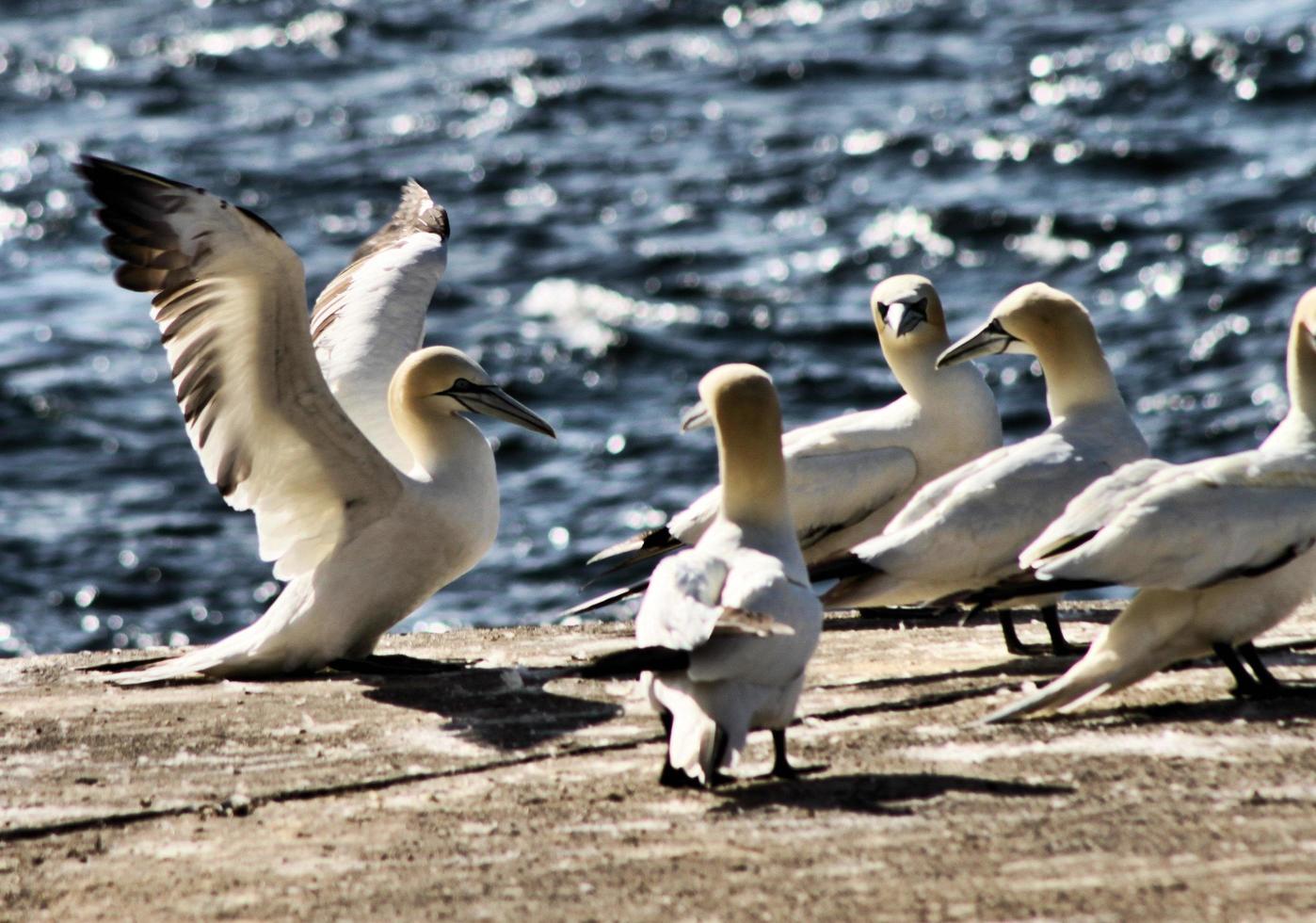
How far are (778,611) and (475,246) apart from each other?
2014cm

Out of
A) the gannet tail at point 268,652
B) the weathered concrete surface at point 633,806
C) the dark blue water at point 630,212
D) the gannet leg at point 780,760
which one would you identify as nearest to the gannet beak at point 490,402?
the gannet tail at point 268,652

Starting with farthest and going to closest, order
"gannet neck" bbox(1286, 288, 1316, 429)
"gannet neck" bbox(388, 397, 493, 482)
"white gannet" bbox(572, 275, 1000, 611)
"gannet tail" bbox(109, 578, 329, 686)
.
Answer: "white gannet" bbox(572, 275, 1000, 611) < "gannet neck" bbox(388, 397, 493, 482) < "gannet tail" bbox(109, 578, 329, 686) < "gannet neck" bbox(1286, 288, 1316, 429)

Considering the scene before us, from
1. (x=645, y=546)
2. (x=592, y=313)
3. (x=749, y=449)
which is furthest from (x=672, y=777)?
(x=592, y=313)

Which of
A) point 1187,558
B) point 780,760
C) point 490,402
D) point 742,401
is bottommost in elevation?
point 780,760

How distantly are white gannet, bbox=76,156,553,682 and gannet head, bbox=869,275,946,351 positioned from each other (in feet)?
5.03

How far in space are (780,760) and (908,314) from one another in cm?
335

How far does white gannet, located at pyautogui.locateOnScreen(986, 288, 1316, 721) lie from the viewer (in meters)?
5.79

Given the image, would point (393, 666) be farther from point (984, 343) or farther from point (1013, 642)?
point (984, 343)

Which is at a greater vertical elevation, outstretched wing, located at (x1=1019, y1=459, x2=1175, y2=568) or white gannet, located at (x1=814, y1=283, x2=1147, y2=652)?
outstretched wing, located at (x1=1019, y1=459, x2=1175, y2=568)

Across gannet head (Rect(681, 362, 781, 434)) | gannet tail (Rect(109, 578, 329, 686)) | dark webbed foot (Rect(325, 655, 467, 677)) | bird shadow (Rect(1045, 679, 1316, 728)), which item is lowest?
dark webbed foot (Rect(325, 655, 467, 677))

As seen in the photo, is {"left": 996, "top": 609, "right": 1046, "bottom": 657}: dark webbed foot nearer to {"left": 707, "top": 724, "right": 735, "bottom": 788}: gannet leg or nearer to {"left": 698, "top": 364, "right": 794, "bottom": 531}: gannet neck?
{"left": 698, "top": 364, "right": 794, "bottom": 531}: gannet neck

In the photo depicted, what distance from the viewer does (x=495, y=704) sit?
6.80 metres

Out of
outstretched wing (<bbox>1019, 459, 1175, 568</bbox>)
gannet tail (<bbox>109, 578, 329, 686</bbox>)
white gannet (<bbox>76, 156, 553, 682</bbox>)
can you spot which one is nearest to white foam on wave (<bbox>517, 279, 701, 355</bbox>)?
white gannet (<bbox>76, 156, 553, 682</bbox>)

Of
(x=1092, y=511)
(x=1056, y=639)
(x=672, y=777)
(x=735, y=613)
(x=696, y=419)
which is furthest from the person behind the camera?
(x=696, y=419)
